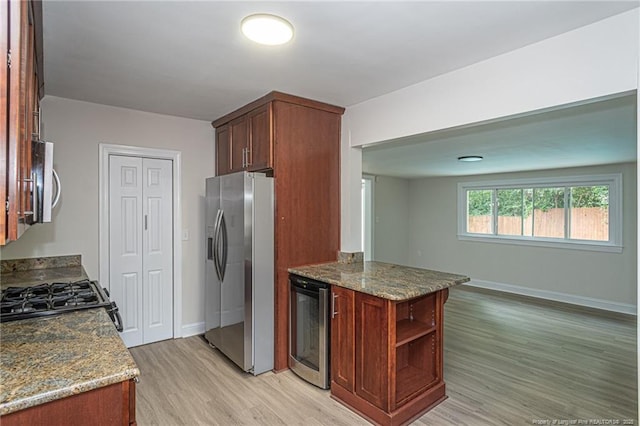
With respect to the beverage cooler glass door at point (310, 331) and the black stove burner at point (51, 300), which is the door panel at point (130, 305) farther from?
the beverage cooler glass door at point (310, 331)

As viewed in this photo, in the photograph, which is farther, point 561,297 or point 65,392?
point 561,297

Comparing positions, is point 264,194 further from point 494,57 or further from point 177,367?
point 494,57

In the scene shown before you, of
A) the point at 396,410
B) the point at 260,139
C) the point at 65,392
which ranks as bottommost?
the point at 396,410

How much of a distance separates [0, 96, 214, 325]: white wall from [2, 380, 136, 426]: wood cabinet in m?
2.49

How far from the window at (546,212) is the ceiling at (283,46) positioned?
11.8 ft

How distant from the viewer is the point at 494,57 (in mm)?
2279

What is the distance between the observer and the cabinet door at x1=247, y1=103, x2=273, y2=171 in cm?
308

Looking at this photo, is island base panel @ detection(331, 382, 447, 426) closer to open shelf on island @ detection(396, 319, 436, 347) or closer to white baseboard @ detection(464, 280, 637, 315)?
open shelf on island @ detection(396, 319, 436, 347)

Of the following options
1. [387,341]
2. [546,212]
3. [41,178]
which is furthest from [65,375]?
[546,212]

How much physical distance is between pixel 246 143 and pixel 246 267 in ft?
3.97

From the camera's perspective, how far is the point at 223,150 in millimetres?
3861

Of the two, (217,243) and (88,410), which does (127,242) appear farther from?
(88,410)

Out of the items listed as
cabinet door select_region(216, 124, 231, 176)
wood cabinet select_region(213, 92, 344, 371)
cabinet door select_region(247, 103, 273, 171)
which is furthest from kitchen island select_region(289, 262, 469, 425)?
cabinet door select_region(216, 124, 231, 176)

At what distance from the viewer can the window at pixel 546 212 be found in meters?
5.61
